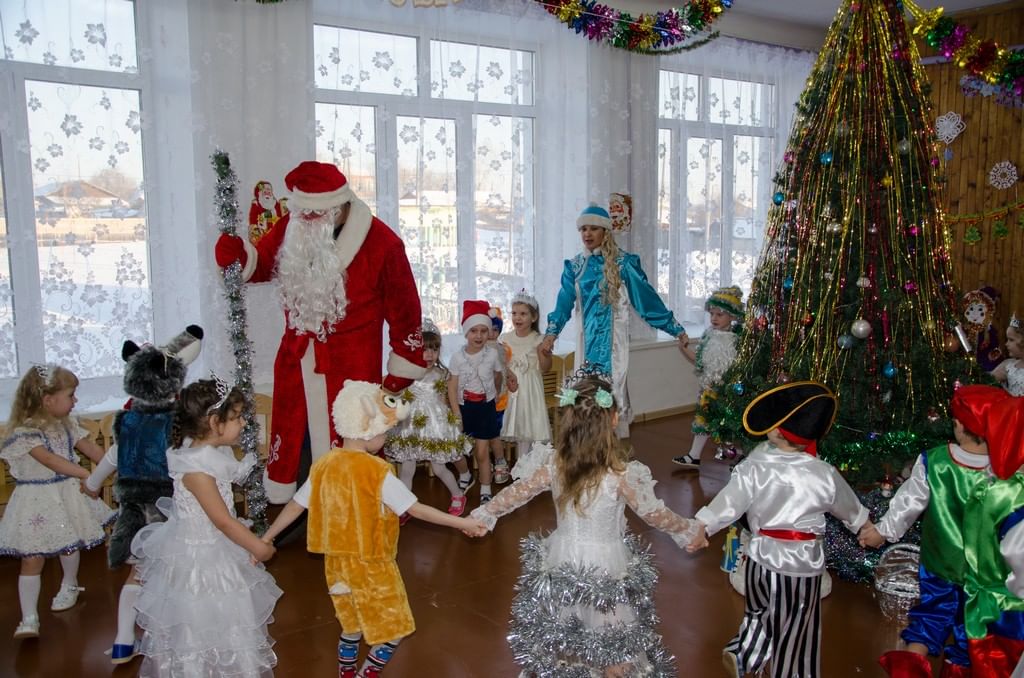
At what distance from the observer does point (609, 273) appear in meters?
5.82

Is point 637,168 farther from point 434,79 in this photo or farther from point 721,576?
point 721,576

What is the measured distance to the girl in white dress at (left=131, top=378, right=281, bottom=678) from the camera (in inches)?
112

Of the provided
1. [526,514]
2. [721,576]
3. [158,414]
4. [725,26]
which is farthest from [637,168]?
[158,414]

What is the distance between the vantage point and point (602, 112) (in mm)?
7246

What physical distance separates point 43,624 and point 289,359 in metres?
1.56

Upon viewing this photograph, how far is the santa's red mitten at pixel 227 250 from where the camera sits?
4039 millimetres

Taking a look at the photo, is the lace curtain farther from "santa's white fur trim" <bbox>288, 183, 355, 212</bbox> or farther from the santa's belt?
the santa's belt

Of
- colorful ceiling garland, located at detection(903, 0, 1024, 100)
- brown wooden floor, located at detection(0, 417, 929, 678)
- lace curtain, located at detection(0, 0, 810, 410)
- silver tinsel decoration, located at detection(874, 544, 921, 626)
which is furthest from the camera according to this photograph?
lace curtain, located at detection(0, 0, 810, 410)

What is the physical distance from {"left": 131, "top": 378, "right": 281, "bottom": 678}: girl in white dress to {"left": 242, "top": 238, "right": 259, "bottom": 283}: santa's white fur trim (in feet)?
4.31

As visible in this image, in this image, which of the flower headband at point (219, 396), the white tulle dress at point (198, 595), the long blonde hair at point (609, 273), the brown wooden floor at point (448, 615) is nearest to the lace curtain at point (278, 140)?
the long blonde hair at point (609, 273)

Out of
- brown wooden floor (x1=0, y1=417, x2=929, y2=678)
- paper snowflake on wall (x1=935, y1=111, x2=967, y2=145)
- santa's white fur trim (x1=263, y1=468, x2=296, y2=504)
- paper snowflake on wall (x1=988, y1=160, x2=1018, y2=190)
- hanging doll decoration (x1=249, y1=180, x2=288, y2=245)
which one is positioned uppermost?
paper snowflake on wall (x1=935, y1=111, x2=967, y2=145)

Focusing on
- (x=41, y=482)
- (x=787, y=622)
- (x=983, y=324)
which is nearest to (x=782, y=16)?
(x=983, y=324)

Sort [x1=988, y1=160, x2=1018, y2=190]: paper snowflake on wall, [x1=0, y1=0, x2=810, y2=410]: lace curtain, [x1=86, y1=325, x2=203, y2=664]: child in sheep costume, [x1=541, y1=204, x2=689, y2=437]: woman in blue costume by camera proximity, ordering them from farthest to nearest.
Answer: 1. [x1=988, y1=160, x2=1018, y2=190]: paper snowflake on wall
2. [x1=541, y1=204, x2=689, y2=437]: woman in blue costume
3. [x1=0, y1=0, x2=810, y2=410]: lace curtain
4. [x1=86, y1=325, x2=203, y2=664]: child in sheep costume

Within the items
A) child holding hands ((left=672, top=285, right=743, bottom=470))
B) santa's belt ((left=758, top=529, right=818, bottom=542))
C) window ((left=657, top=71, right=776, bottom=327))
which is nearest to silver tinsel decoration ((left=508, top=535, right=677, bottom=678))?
santa's belt ((left=758, top=529, right=818, bottom=542))
